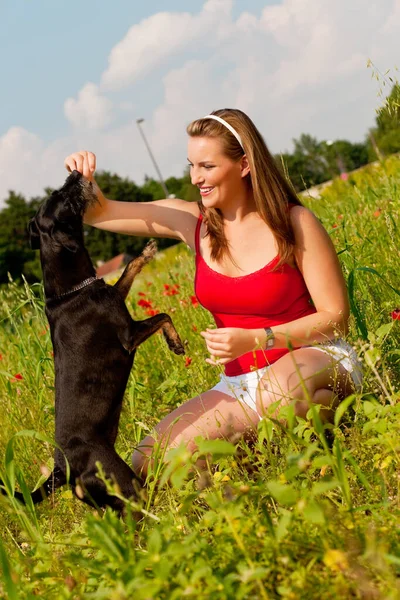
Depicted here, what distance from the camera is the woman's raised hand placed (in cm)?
356

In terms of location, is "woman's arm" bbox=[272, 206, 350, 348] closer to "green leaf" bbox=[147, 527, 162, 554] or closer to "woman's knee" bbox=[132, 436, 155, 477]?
"woman's knee" bbox=[132, 436, 155, 477]

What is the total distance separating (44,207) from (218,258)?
4.11 ft

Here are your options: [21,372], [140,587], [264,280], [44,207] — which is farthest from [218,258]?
[140,587]

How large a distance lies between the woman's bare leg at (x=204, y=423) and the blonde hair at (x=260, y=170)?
28.1 inches

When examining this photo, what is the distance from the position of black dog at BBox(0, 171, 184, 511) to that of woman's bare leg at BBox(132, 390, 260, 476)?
21 cm

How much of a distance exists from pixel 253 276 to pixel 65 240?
1.28 meters

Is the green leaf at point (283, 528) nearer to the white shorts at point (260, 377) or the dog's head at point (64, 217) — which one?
the white shorts at point (260, 377)

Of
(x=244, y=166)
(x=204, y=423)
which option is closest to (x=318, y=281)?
(x=244, y=166)

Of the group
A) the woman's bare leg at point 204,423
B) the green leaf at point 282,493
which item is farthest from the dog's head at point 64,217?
the green leaf at point 282,493

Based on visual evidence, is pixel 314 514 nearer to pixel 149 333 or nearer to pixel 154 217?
pixel 149 333

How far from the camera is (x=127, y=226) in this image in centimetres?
375

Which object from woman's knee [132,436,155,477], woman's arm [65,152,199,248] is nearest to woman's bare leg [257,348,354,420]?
woman's knee [132,436,155,477]

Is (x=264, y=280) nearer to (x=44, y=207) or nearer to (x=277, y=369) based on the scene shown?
(x=277, y=369)

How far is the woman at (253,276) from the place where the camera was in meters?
3.11
